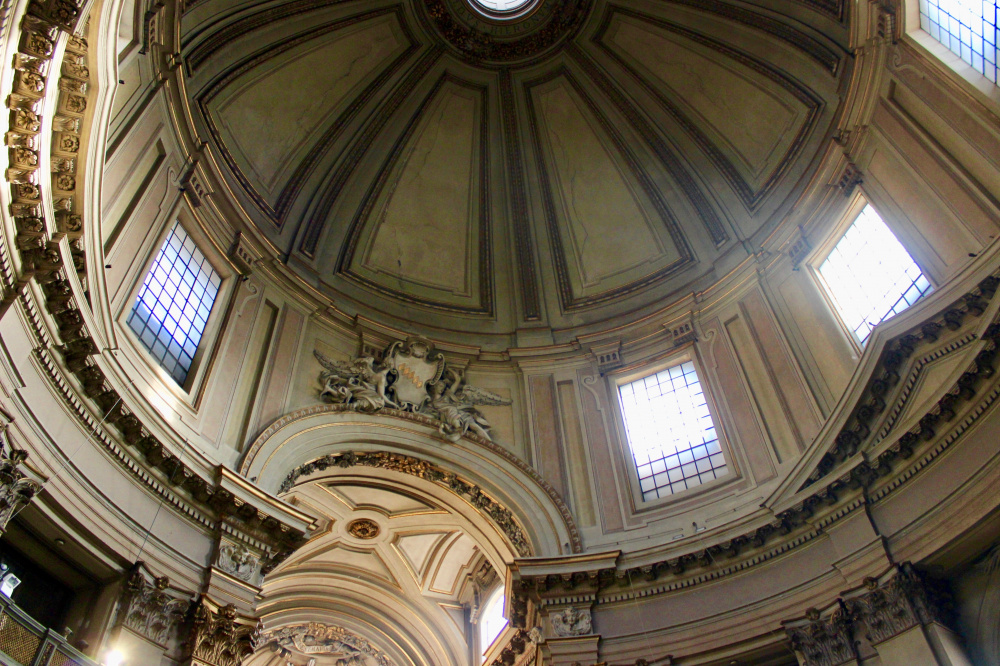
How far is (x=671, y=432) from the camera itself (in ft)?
49.6

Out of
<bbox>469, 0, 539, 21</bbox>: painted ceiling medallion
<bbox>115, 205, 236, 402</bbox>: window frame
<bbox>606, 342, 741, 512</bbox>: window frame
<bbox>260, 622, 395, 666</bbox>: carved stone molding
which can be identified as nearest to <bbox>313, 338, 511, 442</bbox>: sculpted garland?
<bbox>115, 205, 236, 402</bbox>: window frame

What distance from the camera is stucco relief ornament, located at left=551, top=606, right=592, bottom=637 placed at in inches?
487

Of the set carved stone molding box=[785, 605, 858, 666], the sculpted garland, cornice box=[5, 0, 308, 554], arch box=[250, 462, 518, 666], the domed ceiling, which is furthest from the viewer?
arch box=[250, 462, 518, 666]

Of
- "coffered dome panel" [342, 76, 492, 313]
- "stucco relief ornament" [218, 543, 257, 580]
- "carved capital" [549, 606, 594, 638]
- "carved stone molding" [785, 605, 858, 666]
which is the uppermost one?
"coffered dome panel" [342, 76, 492, 313]

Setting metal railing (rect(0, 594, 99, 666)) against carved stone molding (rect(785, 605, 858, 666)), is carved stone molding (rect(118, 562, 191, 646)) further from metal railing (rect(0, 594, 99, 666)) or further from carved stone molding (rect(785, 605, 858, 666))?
carved stone molding (rect(785, 605, 858, 666))

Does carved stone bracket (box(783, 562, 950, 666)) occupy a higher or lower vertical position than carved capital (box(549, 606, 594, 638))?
lower

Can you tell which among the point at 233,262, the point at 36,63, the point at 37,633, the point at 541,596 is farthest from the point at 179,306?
the point at 541,596

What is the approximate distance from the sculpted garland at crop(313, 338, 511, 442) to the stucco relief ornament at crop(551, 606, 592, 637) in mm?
4011

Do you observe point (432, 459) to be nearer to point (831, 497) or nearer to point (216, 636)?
point (216, 636)

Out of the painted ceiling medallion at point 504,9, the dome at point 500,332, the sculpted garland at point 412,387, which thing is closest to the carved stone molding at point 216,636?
the dome at point 500,332

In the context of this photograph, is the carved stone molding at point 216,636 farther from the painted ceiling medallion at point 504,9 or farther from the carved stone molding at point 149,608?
the painted ceiling medallion at point 504,9

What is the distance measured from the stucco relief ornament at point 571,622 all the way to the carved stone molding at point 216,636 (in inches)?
189

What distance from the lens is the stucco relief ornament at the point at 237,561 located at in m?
10.8

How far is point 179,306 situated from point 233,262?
197 cm
